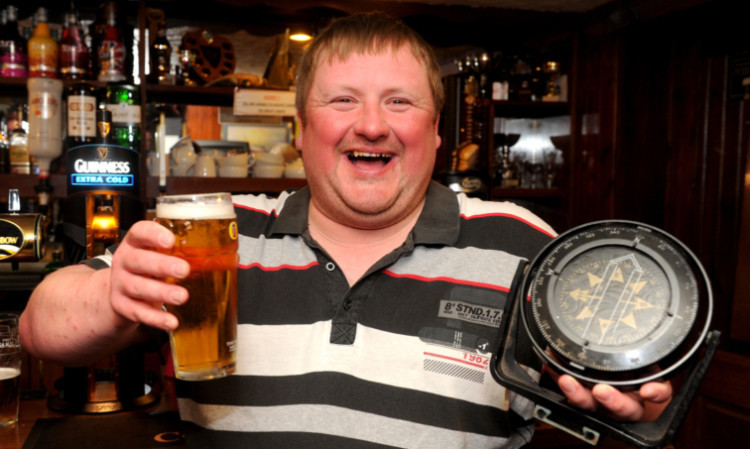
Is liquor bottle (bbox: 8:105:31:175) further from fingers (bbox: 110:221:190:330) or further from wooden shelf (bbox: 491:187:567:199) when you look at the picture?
fingers (bbox: 110:221:190:330)

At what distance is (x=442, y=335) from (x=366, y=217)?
0.29m

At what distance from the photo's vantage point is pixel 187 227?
2.81 ft

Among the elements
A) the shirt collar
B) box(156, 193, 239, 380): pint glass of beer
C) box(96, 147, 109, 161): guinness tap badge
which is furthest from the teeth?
box(96, 147, 109, 161): guinness tap badge

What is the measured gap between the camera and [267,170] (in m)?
3.01

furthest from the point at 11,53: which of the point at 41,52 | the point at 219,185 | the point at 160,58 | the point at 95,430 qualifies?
the point at 95,430

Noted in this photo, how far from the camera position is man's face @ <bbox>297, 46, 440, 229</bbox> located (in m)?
1.34

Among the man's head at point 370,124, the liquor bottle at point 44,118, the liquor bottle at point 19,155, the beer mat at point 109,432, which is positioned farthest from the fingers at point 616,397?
the liquor bottle at point 19,155

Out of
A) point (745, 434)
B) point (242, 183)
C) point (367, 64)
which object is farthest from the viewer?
point (242, 183)

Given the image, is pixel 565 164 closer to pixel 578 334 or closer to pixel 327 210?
pixel 327 210

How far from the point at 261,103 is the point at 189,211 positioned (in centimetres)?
219

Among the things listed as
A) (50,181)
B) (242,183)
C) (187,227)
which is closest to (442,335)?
(187,227)

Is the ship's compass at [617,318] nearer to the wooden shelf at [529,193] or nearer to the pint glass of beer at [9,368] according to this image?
the pint glass of beer at [9,368]

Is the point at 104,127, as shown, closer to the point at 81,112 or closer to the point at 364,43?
the point at 364,43

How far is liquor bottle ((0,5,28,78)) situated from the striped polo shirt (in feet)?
6.47
